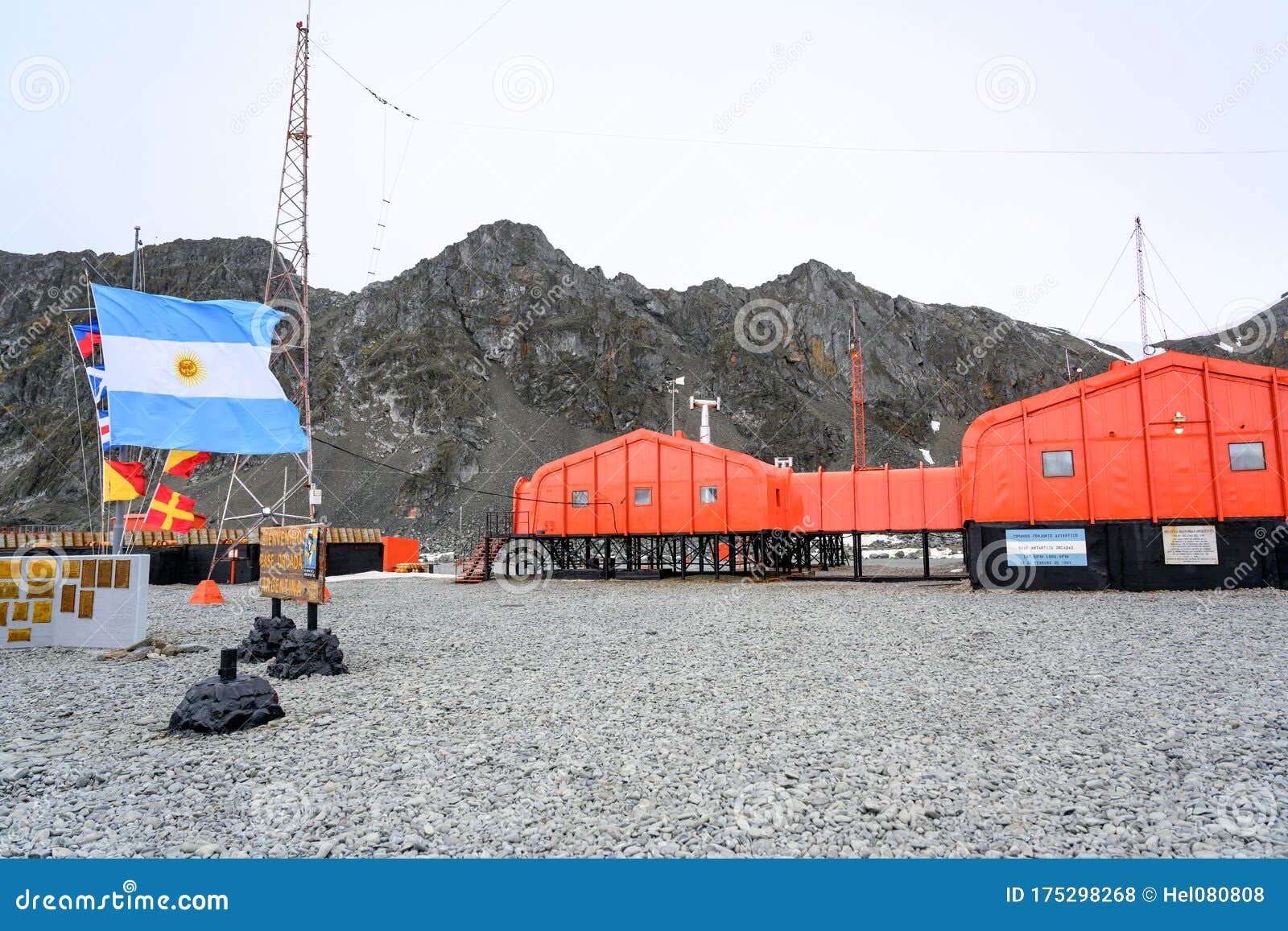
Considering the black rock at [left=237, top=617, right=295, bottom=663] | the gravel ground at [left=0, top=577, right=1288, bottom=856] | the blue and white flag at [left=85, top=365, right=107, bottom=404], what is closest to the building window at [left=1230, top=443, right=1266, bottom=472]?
the gravel ground at [left=0, top=577, right=1288, bottom=856]

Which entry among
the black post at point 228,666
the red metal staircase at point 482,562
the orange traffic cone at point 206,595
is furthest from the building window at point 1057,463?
the orange traffic cone at point 206,595

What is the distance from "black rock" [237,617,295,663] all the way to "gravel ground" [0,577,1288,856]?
1.68ft

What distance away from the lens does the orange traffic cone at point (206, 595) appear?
21.5 m

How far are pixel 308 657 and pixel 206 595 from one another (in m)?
13.4

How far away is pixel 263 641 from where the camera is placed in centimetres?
1199

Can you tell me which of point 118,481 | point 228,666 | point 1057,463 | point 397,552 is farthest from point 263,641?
point 397,552

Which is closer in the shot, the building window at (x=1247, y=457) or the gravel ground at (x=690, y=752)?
the gravel ground at (x=690, y=752)

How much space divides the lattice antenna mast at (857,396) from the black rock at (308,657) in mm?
70912

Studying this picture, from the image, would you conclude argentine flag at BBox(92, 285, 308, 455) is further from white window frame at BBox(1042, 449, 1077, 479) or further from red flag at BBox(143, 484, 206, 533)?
white window frame at BBox(1042, 449, 1077, 479)

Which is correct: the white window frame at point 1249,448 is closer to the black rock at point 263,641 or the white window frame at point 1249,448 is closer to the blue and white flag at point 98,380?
the black rock at point 263,641

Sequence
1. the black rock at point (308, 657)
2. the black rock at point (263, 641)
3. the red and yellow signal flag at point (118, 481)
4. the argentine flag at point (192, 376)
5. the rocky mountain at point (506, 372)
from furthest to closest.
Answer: the rocky mountain at point (506, 372)
the red and yellow signal flag at point (118, 481)
the argentine flag at point (192, 376)
the black rock at point (263, 641)
the black rock at point (308, 657)

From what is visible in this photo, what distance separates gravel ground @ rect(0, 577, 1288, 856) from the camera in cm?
496

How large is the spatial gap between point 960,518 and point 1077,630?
47.2 feet

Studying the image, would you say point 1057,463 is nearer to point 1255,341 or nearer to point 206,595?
point 206,595
